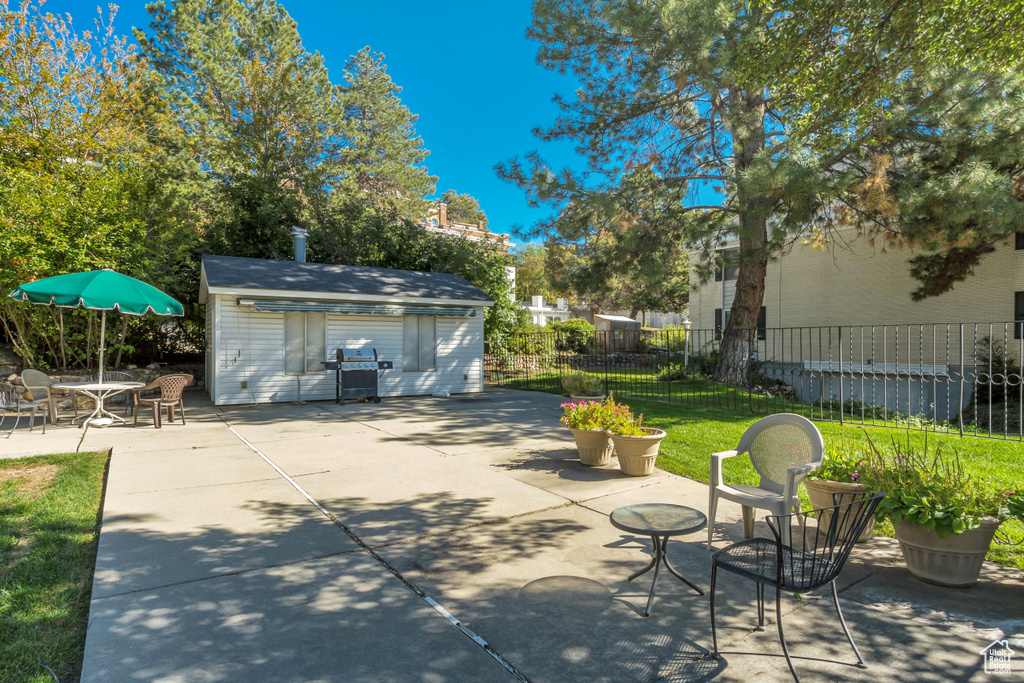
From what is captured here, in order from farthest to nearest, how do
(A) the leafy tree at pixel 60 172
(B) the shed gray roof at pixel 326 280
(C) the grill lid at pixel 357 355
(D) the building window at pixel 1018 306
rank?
1. (D) the building window at pixel 1018 306
2. (C) the grill lid at pixel 357 355
3. (B) the shed gray roof at pixel 326 280
4. (A) the leafy tree at pixel 60 172

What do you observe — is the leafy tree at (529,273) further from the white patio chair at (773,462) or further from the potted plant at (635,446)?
the white patio chair at (773,462)

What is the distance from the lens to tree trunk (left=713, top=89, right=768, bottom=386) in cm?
1155

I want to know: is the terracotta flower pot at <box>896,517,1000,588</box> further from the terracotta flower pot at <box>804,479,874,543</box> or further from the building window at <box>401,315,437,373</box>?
the building window at <box>401,315,437,373</box>

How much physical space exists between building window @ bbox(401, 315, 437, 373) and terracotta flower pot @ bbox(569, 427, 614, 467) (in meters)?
8.83

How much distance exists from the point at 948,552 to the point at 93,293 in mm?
10665

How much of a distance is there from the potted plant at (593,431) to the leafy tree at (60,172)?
10720 millimetres

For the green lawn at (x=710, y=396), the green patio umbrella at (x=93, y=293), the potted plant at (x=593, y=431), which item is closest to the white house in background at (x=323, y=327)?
the green lawn at (x=710, y=396)

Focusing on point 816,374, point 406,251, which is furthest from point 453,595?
point 406,251

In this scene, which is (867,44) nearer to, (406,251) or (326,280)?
(326,280)

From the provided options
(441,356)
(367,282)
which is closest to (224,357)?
(367,282)

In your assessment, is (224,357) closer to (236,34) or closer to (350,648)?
(350,648)

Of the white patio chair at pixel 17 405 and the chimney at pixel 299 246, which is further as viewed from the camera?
the chimney at pixel 299 246

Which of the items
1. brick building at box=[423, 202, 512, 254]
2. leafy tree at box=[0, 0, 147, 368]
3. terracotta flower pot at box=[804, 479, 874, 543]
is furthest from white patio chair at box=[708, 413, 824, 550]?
brick building at box=[423, 202, 512, 254]

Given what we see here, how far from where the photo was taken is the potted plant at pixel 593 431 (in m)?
6.35
